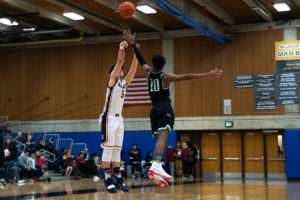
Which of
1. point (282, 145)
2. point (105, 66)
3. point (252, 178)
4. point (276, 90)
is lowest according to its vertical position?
point (252, 178)

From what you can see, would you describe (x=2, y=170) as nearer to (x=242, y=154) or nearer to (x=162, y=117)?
(x=242, y=154)

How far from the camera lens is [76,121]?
30797 mm

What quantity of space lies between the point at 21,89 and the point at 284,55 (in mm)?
17125

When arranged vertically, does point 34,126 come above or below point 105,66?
below

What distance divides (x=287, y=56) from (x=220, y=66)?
151 inches

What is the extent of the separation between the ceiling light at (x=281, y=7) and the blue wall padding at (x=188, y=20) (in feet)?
10.8

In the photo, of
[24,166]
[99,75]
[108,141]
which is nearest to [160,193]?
[108,141]

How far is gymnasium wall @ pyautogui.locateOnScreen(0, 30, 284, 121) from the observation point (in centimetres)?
2769

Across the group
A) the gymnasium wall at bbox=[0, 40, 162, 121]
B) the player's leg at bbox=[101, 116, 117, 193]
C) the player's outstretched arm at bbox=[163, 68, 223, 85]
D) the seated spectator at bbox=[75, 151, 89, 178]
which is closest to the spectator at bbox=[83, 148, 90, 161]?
the seated spectator at bbox=[75, 151, 89, 178]

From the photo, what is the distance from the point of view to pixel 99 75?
30.6 meters

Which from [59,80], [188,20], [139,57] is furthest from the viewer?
[59,80]

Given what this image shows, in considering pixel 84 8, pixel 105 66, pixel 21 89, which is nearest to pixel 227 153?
pixel 105 66

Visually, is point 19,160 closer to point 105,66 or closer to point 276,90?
point 105,66

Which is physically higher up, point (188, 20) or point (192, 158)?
point (188, 20)
